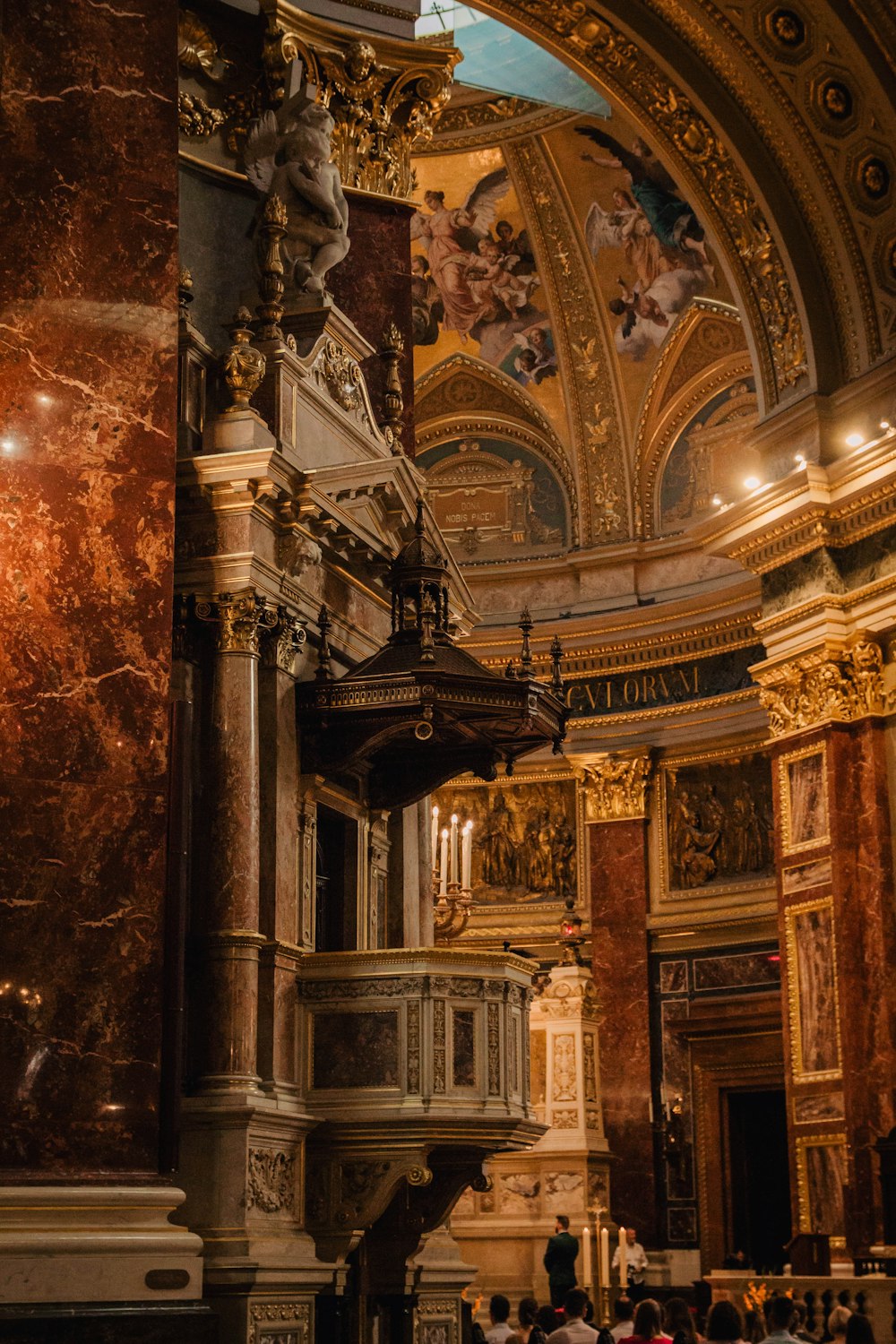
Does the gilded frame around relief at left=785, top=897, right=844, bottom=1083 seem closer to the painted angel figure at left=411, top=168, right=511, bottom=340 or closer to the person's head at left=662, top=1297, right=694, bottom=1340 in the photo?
the person's head at left=662, top=1297, right=694, bottom=1340

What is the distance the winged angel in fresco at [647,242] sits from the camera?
23.8m

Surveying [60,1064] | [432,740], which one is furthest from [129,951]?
[432,740]

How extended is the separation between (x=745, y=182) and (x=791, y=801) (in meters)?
6.61

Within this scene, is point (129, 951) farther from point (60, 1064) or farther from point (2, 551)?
point (2, 551)

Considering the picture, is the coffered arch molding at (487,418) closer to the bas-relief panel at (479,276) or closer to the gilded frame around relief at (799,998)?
the bas-relief panel at (479,276)

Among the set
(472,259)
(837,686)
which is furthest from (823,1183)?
(472,259)

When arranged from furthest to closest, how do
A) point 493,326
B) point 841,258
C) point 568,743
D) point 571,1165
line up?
point 493,326
point 568,743
point 571,1165
point 841,258

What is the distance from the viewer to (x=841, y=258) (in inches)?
743

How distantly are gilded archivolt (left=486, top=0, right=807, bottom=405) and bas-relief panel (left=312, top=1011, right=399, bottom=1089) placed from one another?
9.86m

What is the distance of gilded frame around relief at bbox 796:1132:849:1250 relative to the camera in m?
16.9

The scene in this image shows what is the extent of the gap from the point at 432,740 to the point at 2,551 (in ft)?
14.5

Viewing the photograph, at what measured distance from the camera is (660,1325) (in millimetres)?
8844

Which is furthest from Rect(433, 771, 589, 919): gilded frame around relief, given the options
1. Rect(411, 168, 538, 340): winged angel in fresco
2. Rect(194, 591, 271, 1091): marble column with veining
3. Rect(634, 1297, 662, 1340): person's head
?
Rect(634, 1297, 662, 1340): person's head

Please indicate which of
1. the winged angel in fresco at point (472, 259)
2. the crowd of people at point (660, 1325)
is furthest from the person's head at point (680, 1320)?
the winged angel in fresco at point (472, 259)
